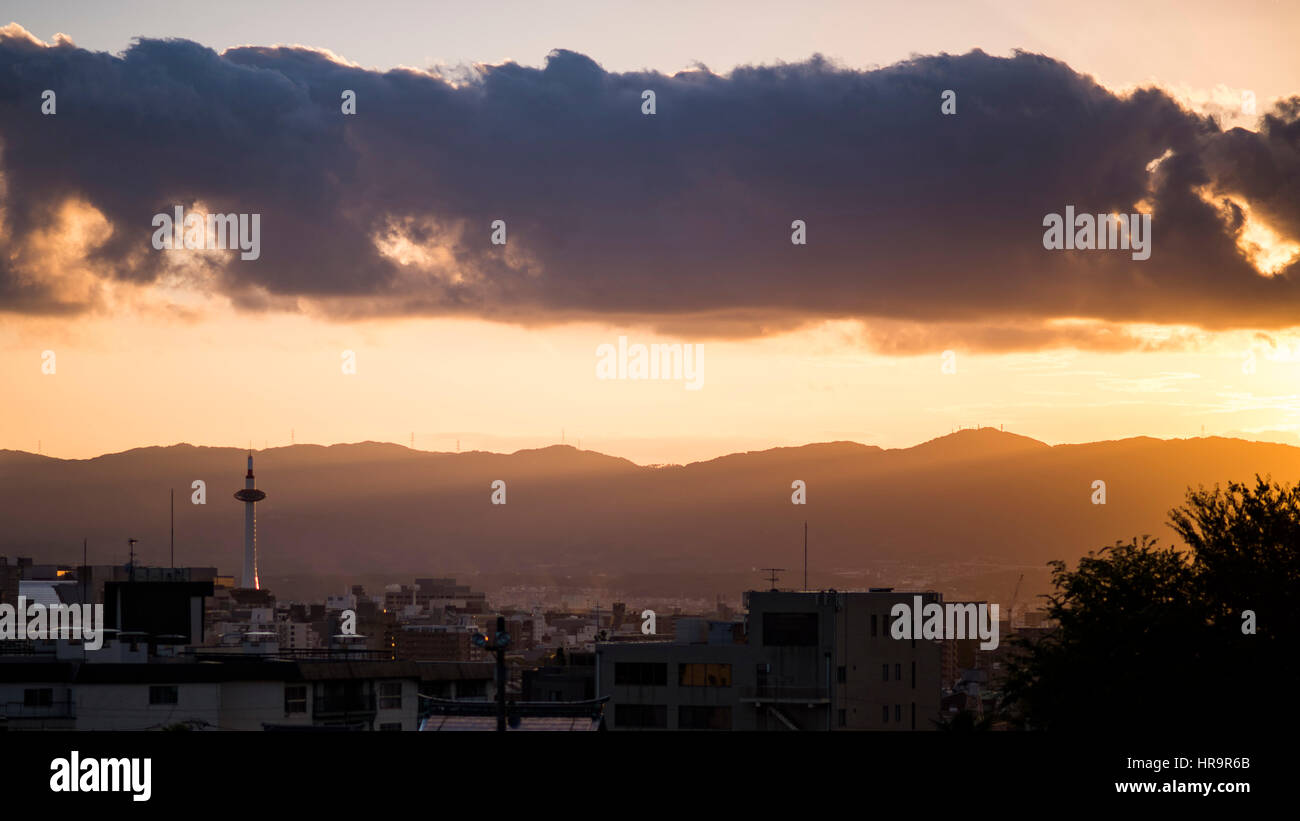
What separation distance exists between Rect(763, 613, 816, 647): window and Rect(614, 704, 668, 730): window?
804cm

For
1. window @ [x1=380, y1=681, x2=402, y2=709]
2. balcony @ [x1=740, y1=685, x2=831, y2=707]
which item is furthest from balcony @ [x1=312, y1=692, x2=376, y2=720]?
balcony @ [x1=740, y1=685, x2=831, y2=707]

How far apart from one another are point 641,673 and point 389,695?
85.8 ft

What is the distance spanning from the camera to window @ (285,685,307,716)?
246ft

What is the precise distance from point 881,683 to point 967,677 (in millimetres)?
96155

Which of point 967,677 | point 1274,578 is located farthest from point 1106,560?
point 967,677

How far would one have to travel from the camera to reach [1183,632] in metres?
48.6

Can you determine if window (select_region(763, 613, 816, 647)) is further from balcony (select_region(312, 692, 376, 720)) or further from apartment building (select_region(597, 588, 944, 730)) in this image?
balcony (select_region(312, 692, 376, 720))

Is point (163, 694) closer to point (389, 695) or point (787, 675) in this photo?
point (389, 695)

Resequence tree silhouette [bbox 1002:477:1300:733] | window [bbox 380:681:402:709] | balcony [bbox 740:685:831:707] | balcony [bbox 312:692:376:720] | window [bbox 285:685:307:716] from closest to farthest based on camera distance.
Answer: tree silhouette [bbox 1002:477:1300:733] < window [bbox 285:685:307:716] < balcony [bbox 312:692:376:720] < window [bbox 380:681:402:709] < balcony [bbox 740:685:831:707]
